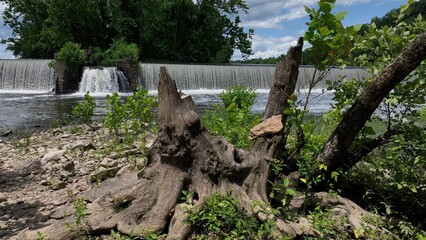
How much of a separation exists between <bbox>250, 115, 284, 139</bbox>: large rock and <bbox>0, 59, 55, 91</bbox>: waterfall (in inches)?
739

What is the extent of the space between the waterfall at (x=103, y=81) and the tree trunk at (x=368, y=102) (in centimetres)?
1708

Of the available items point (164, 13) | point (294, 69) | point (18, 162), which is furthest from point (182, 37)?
point (294, 69)

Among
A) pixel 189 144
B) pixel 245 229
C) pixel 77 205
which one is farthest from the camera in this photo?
pixel 189 144

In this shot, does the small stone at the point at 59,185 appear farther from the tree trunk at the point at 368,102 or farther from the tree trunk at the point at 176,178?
the tree trunk at the point at 368,102

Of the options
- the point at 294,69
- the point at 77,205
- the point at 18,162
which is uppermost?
the point at 294,69

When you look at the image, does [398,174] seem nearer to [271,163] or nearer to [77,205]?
[271,163]

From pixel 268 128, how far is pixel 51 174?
2847 millimetres

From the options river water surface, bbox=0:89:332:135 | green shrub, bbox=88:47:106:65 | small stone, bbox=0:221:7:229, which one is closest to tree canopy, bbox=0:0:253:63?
green shrub, bbox=88:47:106:65

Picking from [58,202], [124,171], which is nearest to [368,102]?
[124,171]

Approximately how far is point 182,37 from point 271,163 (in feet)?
96.3

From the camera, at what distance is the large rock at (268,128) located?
3551mm

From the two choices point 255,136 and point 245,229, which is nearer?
point 245,229

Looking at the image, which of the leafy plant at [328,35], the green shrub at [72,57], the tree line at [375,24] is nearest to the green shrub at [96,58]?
the green shrub at [72,57]

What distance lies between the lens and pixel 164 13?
30438 mm
